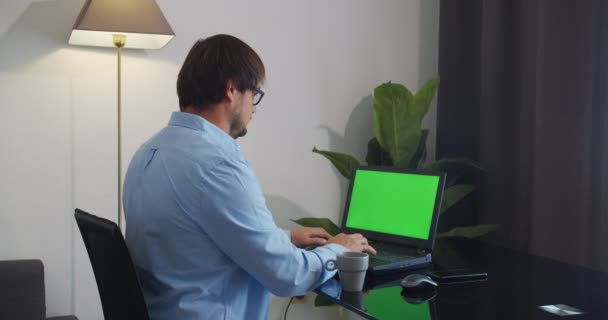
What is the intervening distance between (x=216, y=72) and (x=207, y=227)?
379 mm

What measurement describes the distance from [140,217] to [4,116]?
1348 millimetres

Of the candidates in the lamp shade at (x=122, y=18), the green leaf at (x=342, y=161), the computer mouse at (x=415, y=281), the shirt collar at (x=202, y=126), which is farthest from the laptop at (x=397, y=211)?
the lamp shade at (x=122, y=18)

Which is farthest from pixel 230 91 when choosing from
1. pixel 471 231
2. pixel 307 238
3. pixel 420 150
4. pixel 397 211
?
pixel 420 150

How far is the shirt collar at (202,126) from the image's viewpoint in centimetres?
152

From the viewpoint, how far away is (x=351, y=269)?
1663 millimetres

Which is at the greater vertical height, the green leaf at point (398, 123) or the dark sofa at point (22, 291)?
the green leaf at point (398, 123)

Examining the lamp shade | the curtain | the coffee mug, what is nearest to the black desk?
the coffee mug

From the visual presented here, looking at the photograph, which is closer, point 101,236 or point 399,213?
point 101,236

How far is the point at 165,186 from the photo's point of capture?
1.44m

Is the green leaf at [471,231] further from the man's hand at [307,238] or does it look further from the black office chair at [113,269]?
the black office chair at [113,269]

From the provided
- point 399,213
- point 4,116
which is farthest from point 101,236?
point 4,116

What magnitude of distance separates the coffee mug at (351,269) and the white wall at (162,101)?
1.38 m

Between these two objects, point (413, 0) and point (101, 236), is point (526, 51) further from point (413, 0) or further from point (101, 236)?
point (101, 236)

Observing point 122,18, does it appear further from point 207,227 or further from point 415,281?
point 415,281
